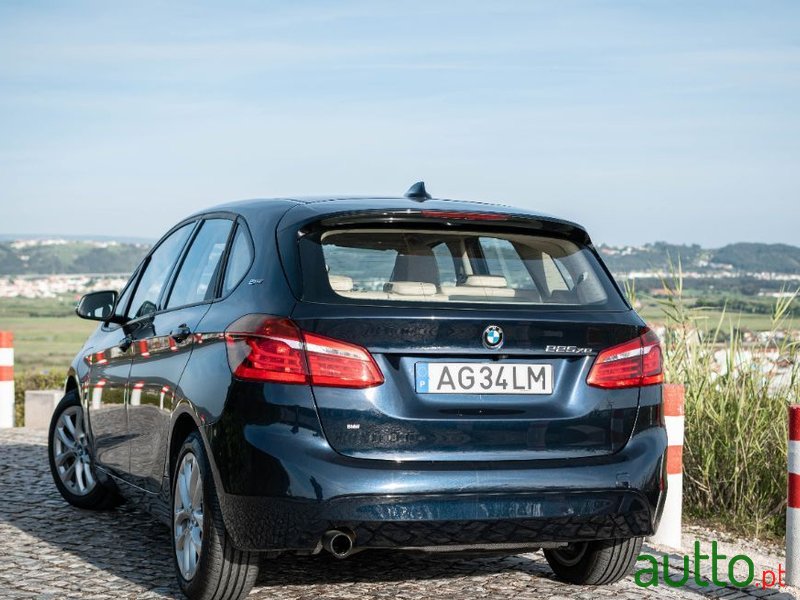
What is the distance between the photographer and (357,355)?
4754 mm

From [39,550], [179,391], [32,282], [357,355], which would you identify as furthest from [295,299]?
[32,282]

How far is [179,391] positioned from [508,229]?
1.61 meters

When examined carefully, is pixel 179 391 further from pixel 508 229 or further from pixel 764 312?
pixel 764 312

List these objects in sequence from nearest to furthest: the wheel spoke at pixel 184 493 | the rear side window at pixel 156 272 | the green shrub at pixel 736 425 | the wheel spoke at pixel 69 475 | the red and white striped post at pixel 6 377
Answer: the wheel spoke at pixel 184 493, the rear side window at pixel 156 272, the wheel spoke at pixel 69 475, the green shrub at pixel 736 425, the red and white striped post at pixel 6 377

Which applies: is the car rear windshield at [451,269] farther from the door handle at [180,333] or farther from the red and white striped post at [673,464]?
the red and white striped post at [673,464]

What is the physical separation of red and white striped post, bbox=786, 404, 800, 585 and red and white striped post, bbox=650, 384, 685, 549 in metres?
1.17

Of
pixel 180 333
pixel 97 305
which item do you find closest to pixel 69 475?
pixel 97 305

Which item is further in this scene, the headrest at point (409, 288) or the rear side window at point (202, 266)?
the rear side window at point (202, 266)

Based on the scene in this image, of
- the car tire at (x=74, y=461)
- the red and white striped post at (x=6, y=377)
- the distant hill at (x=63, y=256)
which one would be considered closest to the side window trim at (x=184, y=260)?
the car tire at (x=74, y=461)

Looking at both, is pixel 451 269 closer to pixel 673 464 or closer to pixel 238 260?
pixel 238 260

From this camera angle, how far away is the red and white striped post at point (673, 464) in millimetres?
7246

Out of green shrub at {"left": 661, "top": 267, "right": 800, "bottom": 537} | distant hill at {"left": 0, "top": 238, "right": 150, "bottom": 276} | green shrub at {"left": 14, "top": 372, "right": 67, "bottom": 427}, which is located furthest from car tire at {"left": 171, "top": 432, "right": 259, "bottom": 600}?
distant hill at {"left": 0, "top": 238, "right": 150, "bottom": 276}

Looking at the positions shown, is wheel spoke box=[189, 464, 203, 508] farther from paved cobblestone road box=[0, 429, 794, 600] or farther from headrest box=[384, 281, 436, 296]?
headrest box=[384, 281, 436, 296]

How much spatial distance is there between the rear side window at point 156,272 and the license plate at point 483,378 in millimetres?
2305
